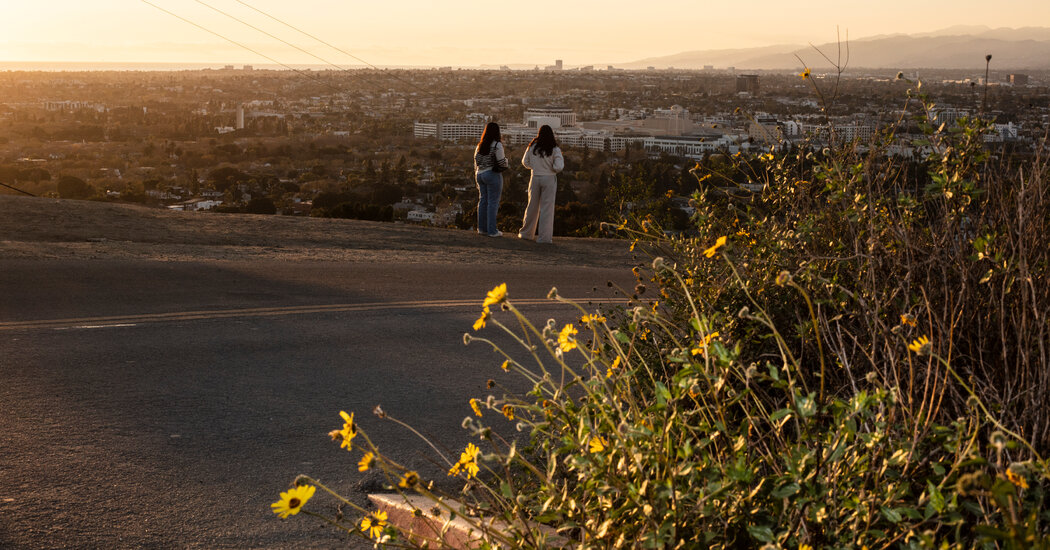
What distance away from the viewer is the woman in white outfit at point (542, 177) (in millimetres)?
14352

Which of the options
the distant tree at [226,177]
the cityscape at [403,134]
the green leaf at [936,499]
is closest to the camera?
the green leaf at [936,499]

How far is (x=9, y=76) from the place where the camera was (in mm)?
92688

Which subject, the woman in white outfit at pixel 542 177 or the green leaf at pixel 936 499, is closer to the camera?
the green leaf at pixel 936 499

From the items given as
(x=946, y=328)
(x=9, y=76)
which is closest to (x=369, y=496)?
(x=946, y=328)

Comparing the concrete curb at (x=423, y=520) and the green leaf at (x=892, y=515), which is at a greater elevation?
the green leaf at (x=892, y=515)

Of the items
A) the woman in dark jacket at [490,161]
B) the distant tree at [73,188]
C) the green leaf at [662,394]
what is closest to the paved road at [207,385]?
the green leaf at [662,394]

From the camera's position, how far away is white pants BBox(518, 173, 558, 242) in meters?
14.7

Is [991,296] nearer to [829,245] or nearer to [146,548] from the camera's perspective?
[829,245]

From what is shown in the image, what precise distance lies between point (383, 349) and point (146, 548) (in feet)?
12.8

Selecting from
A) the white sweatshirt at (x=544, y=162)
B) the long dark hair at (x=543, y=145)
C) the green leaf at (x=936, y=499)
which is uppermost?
the long dark hair at (x=543, y=145)

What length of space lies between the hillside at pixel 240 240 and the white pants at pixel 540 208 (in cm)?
24

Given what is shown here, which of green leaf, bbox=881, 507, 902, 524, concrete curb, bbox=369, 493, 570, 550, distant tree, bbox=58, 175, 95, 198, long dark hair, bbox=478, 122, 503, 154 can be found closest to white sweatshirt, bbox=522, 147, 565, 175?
long dark hair, bbox=478, 122, 503, 154

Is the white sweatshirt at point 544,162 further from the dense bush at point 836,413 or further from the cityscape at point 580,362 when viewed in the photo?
the dense bush at point 836,413

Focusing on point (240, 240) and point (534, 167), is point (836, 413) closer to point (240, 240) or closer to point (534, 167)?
point (534, 167)
